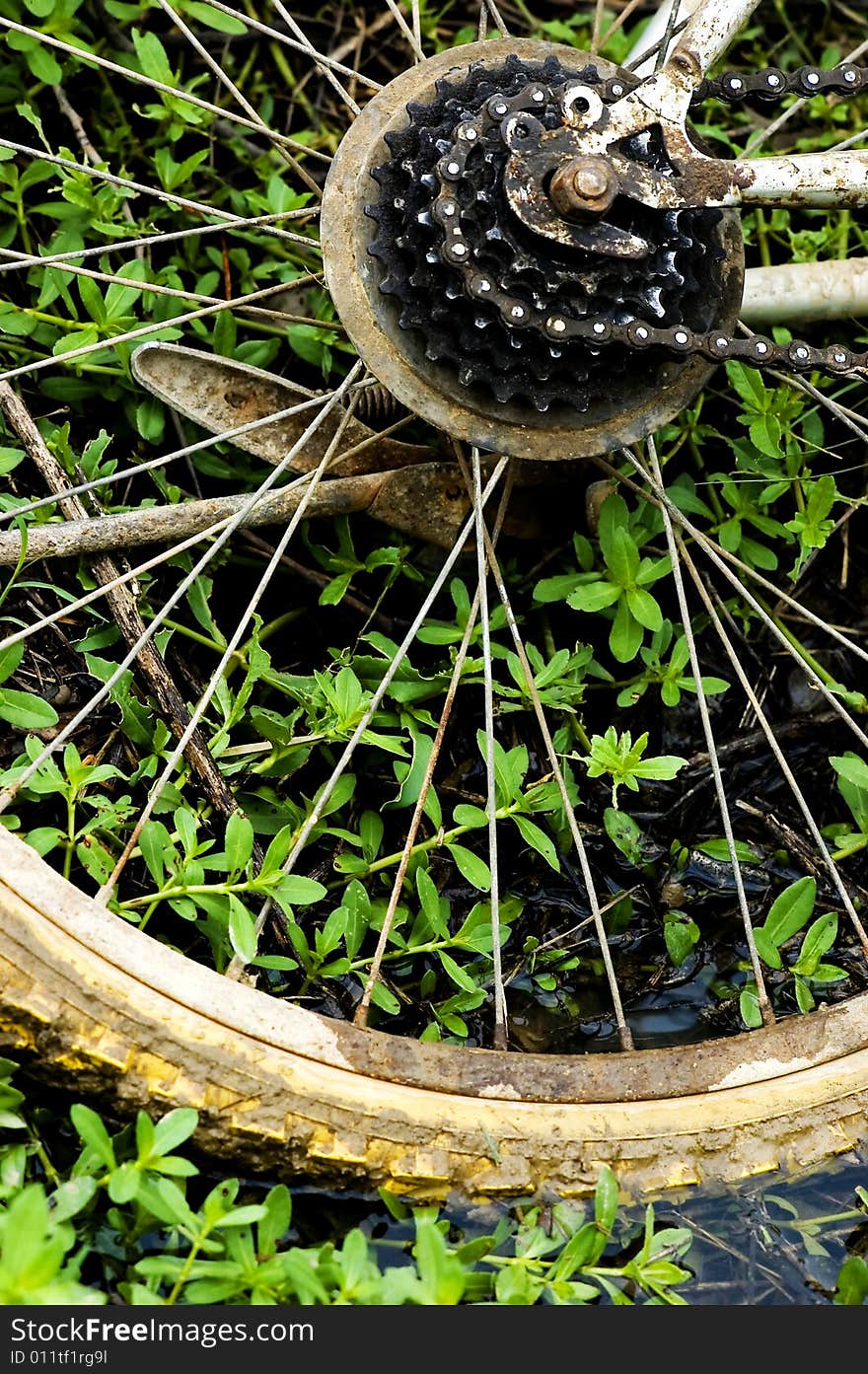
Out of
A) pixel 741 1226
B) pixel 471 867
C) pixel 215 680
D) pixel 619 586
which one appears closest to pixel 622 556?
pixel 619 586

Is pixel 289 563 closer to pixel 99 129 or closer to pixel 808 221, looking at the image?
pixel 99 129

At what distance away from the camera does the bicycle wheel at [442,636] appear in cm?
154

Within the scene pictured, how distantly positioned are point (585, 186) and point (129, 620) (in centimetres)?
76

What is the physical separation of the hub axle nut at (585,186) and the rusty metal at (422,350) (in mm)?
213

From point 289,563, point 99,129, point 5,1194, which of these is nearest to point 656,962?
point 289,563

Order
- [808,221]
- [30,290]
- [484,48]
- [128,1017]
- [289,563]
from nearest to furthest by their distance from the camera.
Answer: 1. [128,1017]
2. [484,48]
3. [289,563]
4. [30,290]
5. [808,221]

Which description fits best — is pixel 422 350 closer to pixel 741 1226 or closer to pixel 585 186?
pixel 585 186

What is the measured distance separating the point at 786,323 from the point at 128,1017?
1.28 metres

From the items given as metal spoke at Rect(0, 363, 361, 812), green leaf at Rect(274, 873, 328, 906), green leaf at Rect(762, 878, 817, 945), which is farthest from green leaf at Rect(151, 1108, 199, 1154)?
green leaf at Rect(762, 878, 817, 945)

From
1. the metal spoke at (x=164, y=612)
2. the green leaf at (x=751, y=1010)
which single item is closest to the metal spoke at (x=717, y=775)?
the green leaf at (x=751, y=1010)

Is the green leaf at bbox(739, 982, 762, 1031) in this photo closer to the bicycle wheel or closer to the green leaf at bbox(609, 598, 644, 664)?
the bicycle wheel

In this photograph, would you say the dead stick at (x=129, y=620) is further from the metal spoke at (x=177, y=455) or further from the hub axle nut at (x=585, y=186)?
the hub axle nut at (x=585, y=186)

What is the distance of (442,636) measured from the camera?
1.89 metres
